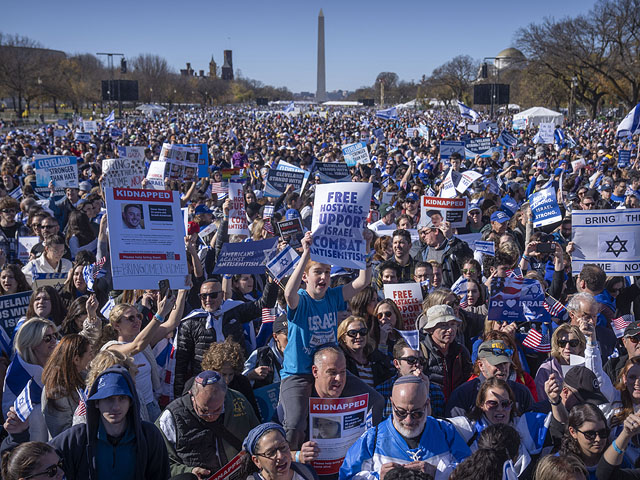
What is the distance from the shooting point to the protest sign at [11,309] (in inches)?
228

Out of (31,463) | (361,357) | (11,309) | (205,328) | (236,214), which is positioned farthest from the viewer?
(236,214)

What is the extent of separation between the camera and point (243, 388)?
15.4 feet

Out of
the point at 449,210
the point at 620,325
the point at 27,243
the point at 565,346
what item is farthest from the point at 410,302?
the point at 27,243

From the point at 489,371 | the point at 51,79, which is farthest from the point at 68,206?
the point at 51,79

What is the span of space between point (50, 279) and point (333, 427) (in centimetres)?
416

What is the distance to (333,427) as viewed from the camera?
4086 millimetres

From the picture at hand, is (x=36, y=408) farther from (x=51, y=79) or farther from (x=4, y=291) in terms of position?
(x=51, y=79)

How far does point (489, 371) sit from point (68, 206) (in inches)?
343

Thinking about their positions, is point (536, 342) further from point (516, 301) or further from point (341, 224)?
point (341, 224)

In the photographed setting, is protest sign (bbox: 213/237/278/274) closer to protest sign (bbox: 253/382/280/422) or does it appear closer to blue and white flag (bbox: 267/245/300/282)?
blue and white flag (bbox: 267/245/300/282)

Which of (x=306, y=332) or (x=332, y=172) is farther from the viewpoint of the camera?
(x=332, y=172)

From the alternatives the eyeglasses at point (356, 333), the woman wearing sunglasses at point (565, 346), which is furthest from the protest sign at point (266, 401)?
the woman wearing sunglasses at point (565, 346)

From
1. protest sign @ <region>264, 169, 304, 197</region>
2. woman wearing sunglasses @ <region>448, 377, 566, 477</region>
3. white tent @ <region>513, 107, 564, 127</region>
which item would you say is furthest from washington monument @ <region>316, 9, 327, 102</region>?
woman wearing sunglasses @ <region>448, 377, 566, 477</region>

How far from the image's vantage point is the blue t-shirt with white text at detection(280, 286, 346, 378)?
4.57 metres
